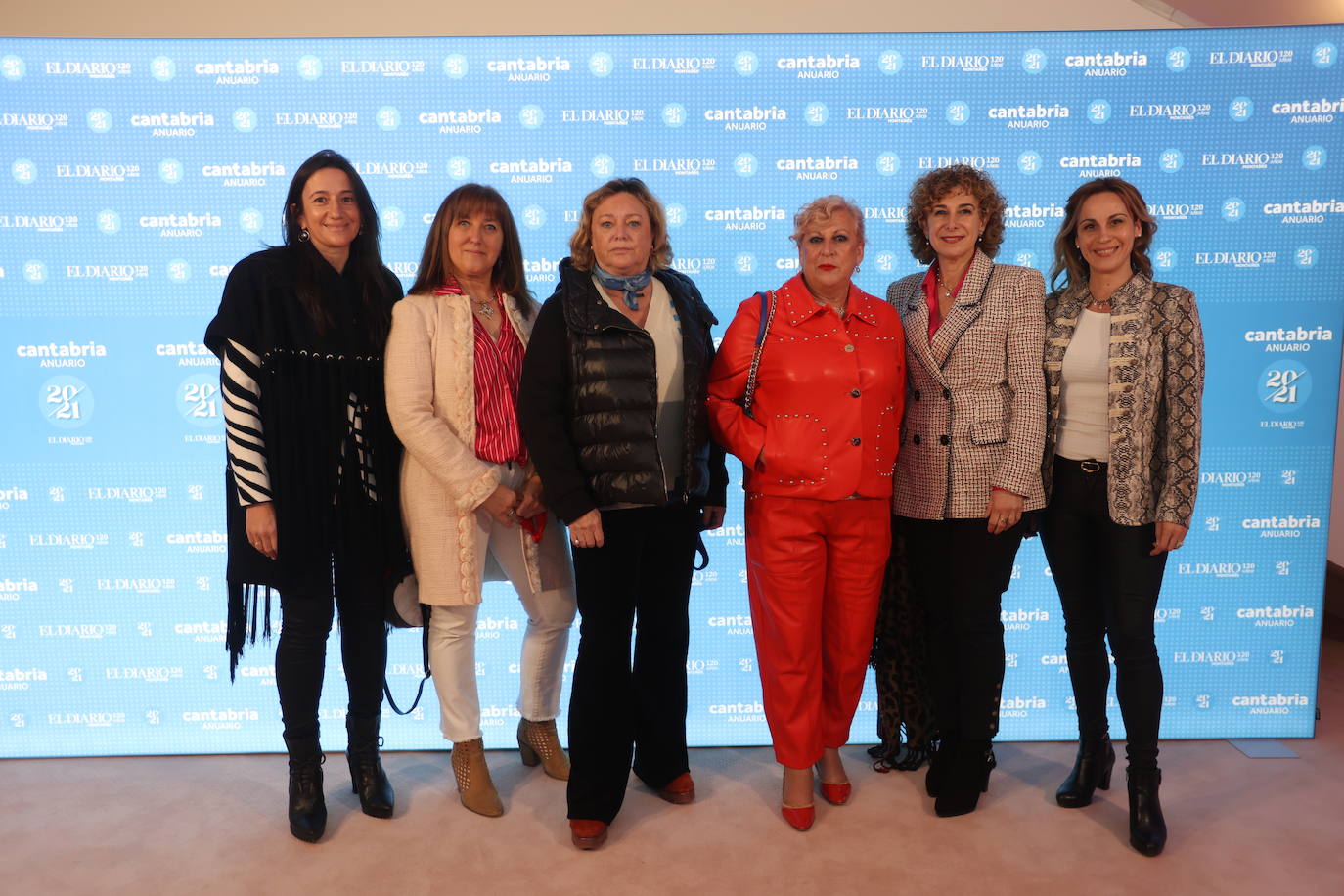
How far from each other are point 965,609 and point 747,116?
1.56 m

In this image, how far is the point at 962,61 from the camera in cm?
266

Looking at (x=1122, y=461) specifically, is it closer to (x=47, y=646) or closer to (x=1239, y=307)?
(x=1239, y=307)

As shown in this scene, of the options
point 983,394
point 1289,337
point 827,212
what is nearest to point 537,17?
point 827,212

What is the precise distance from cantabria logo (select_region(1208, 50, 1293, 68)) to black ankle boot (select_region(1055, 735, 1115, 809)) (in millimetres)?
2005

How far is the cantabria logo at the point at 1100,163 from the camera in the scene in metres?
2.69

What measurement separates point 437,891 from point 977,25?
3.07 meters

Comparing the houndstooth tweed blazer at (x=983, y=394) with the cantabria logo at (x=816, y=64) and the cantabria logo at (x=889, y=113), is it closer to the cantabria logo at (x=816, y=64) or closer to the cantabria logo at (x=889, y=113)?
the cantabria logo at (x=889, y=113)

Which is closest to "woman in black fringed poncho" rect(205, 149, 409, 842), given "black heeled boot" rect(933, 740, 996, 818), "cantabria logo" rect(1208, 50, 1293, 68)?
"black heeled boot" rect(933, 740, 996, 818)

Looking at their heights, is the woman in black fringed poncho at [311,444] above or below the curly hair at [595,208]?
below

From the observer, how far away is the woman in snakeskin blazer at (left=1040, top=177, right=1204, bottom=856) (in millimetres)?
2098

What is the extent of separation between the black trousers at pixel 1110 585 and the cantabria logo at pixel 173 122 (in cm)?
259

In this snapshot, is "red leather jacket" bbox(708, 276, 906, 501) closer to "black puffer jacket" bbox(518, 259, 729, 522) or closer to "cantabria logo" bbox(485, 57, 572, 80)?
"black puffer jacket" bbox(518, 259, 729, 522)

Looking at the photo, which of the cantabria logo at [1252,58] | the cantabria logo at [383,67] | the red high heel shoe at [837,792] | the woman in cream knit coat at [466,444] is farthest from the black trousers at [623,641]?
the cantabria logo at [1252,58]

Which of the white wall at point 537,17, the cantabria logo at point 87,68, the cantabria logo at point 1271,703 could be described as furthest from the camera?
the white wall at point 537,17
